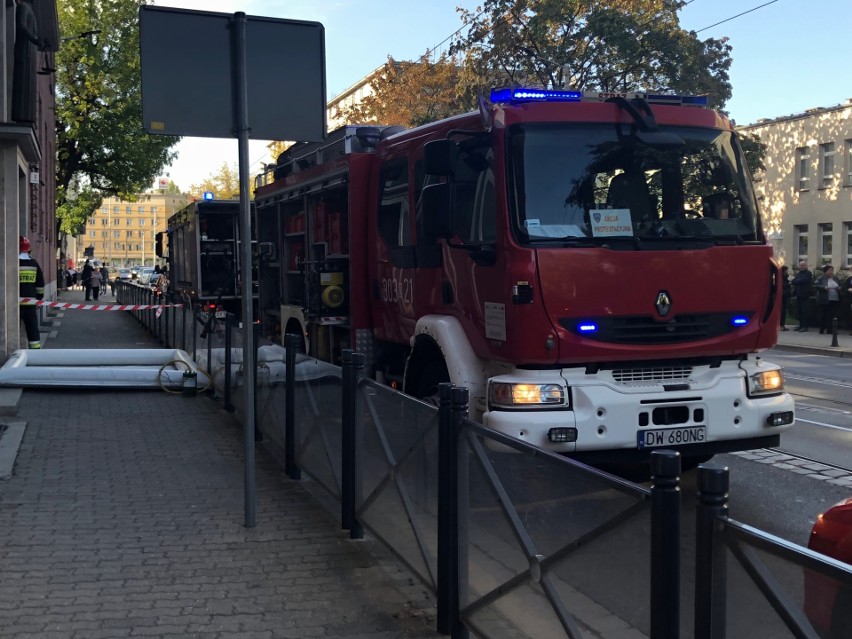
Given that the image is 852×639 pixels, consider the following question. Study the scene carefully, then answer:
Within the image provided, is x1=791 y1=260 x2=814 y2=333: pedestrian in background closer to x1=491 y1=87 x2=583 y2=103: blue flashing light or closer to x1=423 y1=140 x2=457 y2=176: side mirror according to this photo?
x1=491 y1=87 x2=583 y2=103: blue flashing light

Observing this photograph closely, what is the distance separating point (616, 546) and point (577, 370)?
337cm

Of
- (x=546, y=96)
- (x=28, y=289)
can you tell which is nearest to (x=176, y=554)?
(x=546, y=96)

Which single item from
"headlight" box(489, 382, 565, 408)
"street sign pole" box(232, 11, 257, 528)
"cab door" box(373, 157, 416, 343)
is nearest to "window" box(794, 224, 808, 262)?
"cab door" box(373, 157, 416, 343)

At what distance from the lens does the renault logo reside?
6383mm

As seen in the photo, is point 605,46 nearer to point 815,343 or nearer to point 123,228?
point 815,343

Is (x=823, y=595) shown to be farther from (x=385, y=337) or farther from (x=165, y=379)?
(x=165, y=379)

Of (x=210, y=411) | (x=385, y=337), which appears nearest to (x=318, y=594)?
(x=385, y=337)

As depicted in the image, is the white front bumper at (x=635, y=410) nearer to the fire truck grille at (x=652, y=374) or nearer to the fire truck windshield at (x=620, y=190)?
the fire truck grille at (x=652, y=374)

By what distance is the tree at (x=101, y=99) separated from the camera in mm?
42594

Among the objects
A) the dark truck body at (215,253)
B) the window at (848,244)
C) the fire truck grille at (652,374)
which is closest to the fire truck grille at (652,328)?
the fire truck grille at (652,374)

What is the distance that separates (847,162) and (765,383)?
1337 inches

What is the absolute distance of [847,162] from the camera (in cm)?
3697

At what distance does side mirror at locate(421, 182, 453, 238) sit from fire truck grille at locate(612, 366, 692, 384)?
5.19ft

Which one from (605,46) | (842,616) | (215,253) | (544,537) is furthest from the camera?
(605,46)
